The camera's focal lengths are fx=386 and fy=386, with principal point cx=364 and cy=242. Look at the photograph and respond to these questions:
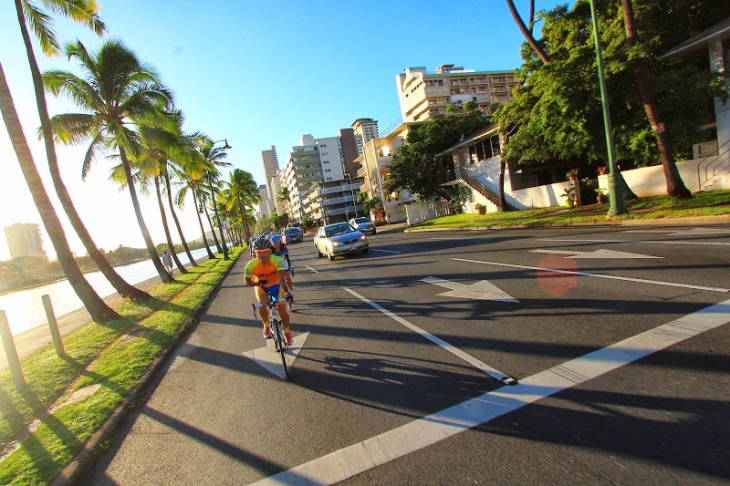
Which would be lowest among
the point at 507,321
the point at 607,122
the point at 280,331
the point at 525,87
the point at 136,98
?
the point at 507,321

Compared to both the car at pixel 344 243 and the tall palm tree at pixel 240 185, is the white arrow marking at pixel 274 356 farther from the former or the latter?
the tall palm tree at pixel 240 185

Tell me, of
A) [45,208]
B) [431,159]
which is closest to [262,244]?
[45,208]

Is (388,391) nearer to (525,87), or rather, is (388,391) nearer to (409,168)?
(525,87)

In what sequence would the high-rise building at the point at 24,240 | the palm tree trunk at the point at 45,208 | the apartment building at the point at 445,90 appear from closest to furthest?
1. the palm tree trunk at the point at 45,208
2. the high-rise building at the point at 24,240
3. the apartment building at the point at 445,90

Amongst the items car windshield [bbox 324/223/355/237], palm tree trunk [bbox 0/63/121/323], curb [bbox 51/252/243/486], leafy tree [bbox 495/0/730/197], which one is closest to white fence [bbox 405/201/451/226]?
leafy tree [bbox 495/0/730/197]

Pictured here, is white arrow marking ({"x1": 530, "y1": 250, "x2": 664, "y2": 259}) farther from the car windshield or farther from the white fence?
the white fence

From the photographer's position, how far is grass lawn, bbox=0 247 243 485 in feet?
12.6

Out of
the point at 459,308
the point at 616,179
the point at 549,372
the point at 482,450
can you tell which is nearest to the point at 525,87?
the point at 616,179

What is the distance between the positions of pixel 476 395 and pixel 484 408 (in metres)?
0.24

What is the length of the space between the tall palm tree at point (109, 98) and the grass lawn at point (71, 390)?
8915mm

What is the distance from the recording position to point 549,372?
381 centimetres

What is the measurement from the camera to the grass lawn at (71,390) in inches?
151

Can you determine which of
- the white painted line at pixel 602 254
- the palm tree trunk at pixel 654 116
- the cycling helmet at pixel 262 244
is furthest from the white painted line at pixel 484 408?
the palm tree trunk at pixel 654 116

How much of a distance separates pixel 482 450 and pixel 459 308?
12.4 feet
